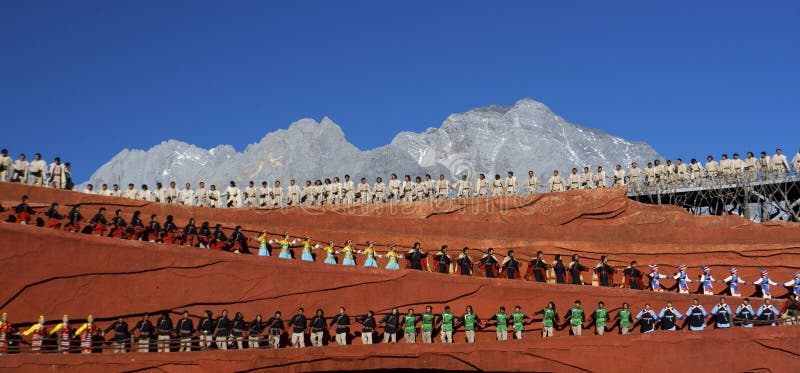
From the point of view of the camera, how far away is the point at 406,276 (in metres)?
20.0

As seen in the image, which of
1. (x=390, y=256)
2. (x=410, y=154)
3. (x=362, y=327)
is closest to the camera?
(x=362, y=327)

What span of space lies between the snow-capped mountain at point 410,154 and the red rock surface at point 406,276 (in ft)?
135

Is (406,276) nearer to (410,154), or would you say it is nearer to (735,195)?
(735,195)

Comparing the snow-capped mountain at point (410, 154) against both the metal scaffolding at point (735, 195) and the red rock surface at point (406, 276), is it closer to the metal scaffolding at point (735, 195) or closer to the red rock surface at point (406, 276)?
the metal scaffolding at point (735, 195)

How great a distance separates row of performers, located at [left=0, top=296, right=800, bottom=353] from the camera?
17.7 metres

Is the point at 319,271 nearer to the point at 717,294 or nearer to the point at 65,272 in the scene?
the point at 65,272

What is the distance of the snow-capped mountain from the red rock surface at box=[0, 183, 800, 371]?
41041 mm

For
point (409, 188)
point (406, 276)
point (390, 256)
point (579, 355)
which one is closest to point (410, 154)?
point (409, 188)

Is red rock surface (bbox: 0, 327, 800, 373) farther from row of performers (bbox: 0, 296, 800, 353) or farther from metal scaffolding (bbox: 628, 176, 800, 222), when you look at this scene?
metal scaffolding (bbox: 628, 176, 800, 222)

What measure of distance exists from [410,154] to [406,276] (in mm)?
58226

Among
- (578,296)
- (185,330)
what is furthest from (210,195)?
(578,296)

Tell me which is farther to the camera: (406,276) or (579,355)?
(406,276)

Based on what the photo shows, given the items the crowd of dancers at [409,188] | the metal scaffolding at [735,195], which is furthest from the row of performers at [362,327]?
the metal scaffolding at [735,195]

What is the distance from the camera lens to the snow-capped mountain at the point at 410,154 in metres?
68.1
